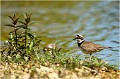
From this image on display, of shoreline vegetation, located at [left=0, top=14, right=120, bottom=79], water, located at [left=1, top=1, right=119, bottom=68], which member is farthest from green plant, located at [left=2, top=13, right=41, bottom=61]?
water, located at [left=1, top=1, right=119, bottom=68]

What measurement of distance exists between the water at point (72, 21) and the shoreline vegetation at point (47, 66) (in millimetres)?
2289

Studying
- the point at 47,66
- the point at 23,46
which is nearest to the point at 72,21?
the point at 23,46

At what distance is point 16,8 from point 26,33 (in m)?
16.9

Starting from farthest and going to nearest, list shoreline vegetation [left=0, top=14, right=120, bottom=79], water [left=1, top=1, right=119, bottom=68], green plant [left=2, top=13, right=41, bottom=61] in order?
water [left=1, top=1, right=119, bottom=68]
green plant [left=2, top=13, right=41, bottom=61]
shoreline vegetation [left=0, top=14, right=120, bottom=79]

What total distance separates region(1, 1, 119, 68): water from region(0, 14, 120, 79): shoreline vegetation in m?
2.29

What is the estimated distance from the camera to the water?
1473cm

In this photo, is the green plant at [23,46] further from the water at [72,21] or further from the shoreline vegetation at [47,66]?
the water at [72,21]

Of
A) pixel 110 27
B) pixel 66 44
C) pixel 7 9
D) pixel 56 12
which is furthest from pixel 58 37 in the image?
pixel 7 9

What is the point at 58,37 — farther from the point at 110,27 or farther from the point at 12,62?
the point at 12,62

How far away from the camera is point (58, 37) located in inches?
635

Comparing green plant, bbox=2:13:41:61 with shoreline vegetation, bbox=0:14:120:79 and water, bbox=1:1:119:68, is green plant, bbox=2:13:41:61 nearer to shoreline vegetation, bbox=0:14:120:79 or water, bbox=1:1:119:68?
shoreline vegetation, bbox=0:14:120:79

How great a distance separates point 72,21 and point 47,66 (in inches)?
472

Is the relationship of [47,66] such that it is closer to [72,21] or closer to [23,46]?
[23,46]

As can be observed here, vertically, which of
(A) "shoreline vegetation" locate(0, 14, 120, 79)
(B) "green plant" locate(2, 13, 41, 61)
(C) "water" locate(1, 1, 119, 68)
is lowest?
(A) "shoreline vegetation" locate(0, 14, 120, 79)
